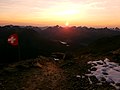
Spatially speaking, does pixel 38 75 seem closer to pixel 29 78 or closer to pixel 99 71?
pixel 29 78

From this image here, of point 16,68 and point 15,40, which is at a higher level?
point 15,40

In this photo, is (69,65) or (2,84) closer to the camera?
(2,84)

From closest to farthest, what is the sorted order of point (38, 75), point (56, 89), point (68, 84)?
1. point (56, 89)
2. point (68, 84)
3. point (38, 75)

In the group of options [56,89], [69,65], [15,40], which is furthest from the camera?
[15,40]

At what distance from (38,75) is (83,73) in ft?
14.8

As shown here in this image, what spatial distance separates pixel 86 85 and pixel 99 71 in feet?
15.2

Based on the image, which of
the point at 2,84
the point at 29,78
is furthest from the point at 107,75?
the point at 2,84

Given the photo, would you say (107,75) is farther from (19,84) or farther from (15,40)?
(15,40)

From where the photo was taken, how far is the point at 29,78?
22625 mm

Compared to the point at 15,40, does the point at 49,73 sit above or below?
below

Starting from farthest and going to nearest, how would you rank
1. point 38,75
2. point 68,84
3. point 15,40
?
point 15,40, point 38,75, point 68,84

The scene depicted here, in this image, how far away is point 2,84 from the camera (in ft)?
66.8

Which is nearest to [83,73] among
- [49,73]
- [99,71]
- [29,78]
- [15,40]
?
[99,71]

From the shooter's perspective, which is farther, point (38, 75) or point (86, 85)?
point (38, 75)
